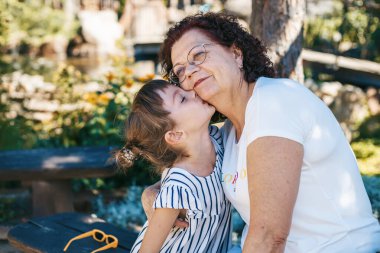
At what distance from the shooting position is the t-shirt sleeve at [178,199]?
2.19m

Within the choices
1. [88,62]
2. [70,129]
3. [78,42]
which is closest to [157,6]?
[88,62]

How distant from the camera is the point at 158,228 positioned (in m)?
2.22

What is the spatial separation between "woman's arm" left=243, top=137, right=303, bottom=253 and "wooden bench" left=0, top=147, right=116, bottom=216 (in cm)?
222

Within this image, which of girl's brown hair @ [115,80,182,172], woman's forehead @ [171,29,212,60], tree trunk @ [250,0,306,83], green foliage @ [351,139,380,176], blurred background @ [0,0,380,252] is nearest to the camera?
girl's brown hair @ [115,80,182,172]

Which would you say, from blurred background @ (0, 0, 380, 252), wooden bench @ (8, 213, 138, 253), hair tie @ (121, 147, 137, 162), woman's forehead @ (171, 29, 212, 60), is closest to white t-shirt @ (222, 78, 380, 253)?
woman's forehead @ (171, 29, 212, 60)

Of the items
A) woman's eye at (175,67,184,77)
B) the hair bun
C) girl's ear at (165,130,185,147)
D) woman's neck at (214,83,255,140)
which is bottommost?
the hair bun

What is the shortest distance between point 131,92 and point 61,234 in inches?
111

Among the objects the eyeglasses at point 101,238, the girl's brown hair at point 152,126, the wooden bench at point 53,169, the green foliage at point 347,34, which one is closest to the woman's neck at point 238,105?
the girl's brown hair at point 152,126

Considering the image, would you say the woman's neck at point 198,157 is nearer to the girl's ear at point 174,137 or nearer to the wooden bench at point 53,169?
the girl's ear at point 174,137

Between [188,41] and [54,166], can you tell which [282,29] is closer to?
[188,41]

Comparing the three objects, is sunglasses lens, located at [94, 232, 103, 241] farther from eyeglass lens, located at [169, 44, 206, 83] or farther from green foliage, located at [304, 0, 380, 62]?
green foliage, located at [304, 0, 380, 62]

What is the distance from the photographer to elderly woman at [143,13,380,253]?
6.32 feet

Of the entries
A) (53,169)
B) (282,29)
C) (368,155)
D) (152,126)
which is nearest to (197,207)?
(152,126)

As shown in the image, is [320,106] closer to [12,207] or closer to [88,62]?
[12,207]
